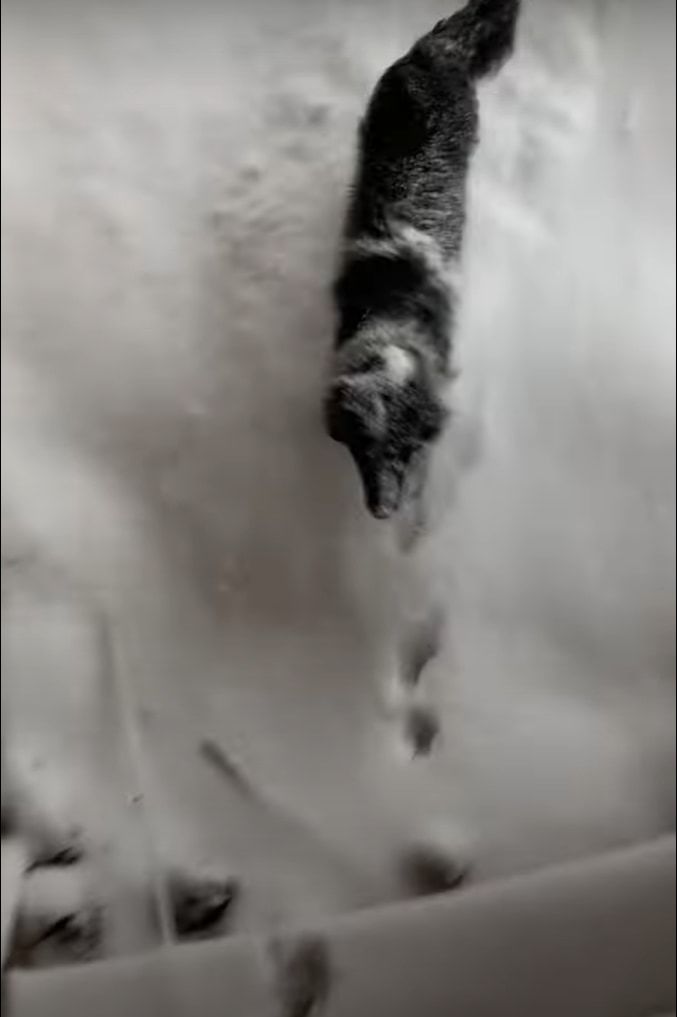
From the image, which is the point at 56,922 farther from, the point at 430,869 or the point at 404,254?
the point at 404,254

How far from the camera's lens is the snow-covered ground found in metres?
0.44

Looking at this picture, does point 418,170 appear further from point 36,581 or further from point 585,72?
point 36,581

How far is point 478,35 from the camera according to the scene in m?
0.38

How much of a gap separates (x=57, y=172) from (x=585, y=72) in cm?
18

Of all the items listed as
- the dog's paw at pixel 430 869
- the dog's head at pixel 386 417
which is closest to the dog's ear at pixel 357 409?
the dog's head at pixel 386 417

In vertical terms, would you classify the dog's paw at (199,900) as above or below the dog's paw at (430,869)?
below

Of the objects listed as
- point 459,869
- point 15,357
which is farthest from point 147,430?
point 459,869

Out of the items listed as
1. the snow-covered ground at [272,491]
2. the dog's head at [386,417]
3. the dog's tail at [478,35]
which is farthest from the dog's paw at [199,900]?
the dog's tail at [478,35]

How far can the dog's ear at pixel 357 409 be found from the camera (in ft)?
1.31

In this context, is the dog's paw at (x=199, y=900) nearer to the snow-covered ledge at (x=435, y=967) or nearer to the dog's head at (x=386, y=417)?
the snow-covered ledge at (x=435, y=967)

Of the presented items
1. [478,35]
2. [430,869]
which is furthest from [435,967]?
[478,35]

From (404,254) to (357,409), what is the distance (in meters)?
0.05

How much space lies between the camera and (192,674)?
458mm

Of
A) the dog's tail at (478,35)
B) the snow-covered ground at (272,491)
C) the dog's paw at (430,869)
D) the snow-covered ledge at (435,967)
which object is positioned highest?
the dog's tail at (478,35)
